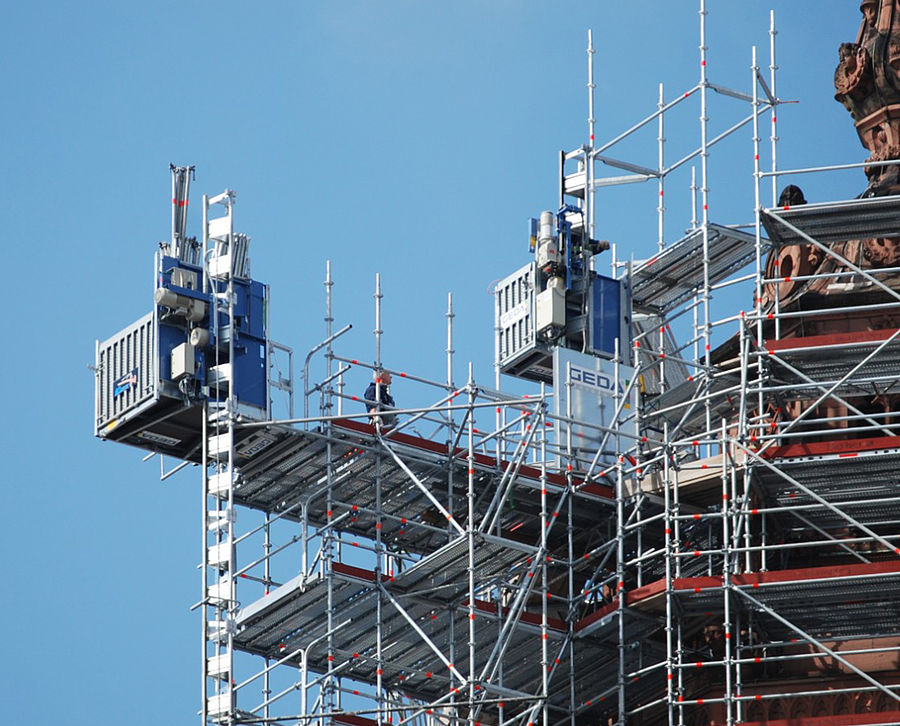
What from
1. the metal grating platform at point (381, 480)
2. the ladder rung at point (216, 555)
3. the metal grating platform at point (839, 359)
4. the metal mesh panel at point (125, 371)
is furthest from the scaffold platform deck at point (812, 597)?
the metal mesh panel at point (125, 371)

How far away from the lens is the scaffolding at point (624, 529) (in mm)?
60406

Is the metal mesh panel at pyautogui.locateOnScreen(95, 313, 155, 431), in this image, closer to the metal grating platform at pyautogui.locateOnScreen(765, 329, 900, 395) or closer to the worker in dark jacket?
the worker in dark jacket

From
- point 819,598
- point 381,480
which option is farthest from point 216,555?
point 819,598

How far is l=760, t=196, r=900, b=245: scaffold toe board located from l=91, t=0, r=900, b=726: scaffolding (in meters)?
0.06

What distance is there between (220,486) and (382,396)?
14.6 feet

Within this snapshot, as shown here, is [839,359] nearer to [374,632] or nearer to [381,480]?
[381,480]

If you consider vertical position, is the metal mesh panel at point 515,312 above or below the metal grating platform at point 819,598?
above

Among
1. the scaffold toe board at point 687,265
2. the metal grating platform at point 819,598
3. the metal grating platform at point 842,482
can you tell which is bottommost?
the metal grating platform at point 819,598

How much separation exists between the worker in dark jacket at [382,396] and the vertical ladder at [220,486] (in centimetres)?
319

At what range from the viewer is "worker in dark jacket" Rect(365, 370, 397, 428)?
64.4 metres

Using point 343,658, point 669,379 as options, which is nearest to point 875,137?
point 669,379

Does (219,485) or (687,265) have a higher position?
(687,265)

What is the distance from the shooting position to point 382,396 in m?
65.1

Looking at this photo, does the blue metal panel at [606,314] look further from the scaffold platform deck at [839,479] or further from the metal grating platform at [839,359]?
the scaffold platform deck at [839,479]
